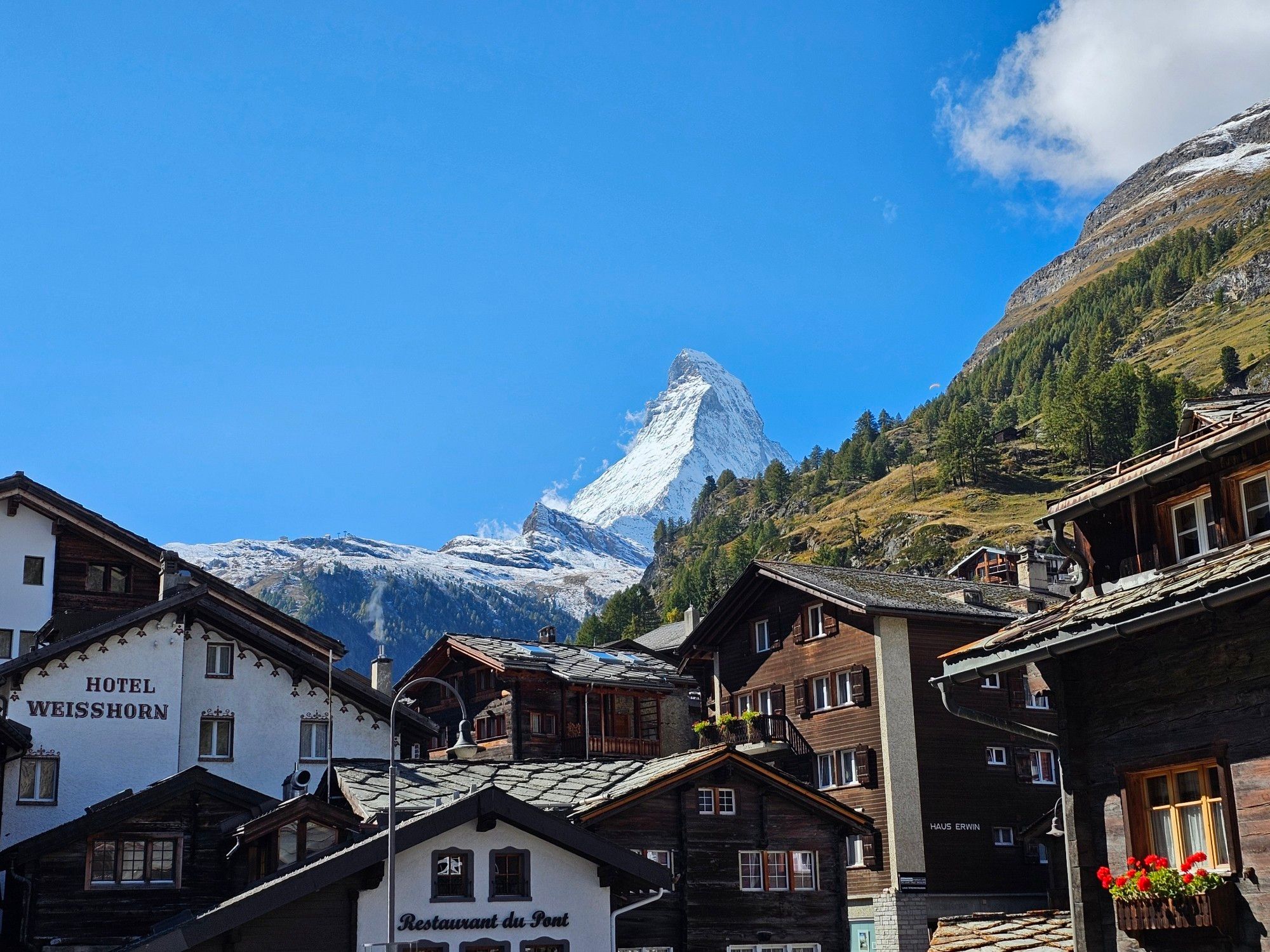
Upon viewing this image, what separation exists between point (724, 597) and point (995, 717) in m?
43.1

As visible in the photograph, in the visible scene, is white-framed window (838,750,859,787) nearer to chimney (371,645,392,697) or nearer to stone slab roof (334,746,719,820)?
stone slab roof (334,746,719,820)

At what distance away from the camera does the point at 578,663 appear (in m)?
60.0

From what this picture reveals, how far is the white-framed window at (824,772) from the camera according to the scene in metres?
55.7

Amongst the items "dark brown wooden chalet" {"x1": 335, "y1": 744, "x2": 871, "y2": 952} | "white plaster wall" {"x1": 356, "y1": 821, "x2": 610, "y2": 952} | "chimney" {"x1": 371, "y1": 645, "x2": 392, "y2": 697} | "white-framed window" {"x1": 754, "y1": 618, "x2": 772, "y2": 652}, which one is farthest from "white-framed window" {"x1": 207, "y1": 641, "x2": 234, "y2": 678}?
"white-framed window" {"x1": 754, "y1": 618, "x2": 772, "y2": 652}

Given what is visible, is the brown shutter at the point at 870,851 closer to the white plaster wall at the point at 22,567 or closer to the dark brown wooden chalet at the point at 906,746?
the dark brown wooden chalet at the point at 906,746

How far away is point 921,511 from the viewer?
6270 inches

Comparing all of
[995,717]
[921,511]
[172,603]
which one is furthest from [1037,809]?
[921,511]

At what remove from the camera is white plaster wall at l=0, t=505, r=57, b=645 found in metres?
49.2

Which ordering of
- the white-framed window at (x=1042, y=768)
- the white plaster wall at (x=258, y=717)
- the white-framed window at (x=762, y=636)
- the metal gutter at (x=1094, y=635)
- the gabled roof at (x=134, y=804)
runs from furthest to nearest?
the white-framed window at (x=762, y=636), the white-framed window at (x=1042, y=768), the white plaster wall at (x=258, y=717), the gabled roof at (x=134, y=804), the metal gutter at (x=1094, y=635)

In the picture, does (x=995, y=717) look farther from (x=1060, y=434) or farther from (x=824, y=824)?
(x=1060, y=434)

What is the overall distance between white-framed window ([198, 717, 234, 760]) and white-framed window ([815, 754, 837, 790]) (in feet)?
81.0

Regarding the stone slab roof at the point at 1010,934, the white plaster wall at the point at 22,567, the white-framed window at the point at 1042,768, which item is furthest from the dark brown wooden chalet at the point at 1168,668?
the white plaster wall at the point at 22,567

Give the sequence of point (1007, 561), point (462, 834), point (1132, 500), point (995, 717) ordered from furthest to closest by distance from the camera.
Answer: point (1007, 561)
point (462, 834)
point (995, 717)
point (1132, 500)

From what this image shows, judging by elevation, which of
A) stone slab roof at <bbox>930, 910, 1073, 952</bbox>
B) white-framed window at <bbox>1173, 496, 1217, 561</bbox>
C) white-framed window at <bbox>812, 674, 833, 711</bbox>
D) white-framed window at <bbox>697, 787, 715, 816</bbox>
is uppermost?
white-framed window at <bbox>812, 674, 833, 711</bbox>
